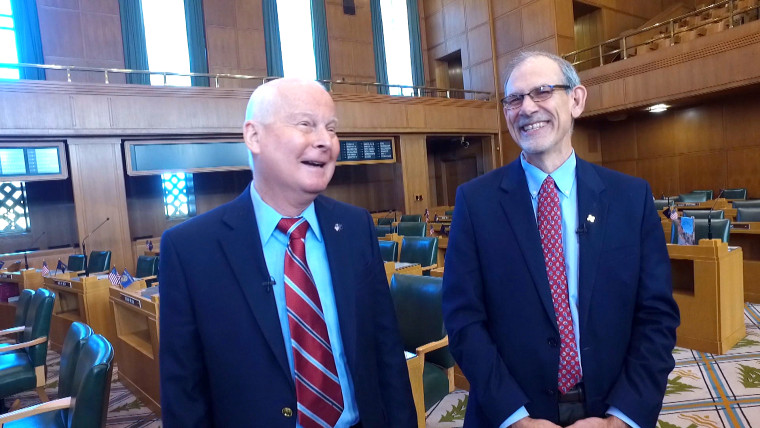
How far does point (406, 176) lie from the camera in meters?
10.3

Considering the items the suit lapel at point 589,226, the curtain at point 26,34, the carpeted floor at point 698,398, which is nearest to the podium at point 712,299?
the carpeted floor at point 698,398

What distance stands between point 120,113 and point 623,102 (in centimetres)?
907

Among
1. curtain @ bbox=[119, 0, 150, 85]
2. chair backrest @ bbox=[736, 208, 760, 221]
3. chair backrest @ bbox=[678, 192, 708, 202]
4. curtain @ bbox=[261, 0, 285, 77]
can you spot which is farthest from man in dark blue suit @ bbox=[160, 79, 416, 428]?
curtain @ bbox=[261, 0, 285, 77]

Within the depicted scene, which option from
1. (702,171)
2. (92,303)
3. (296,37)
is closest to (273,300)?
(92,303)

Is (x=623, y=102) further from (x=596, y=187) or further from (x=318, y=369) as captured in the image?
(x=318, y=369)

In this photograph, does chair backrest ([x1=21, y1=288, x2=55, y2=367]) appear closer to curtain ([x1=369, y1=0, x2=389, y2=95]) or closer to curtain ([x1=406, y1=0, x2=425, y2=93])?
curtain ([x1=369, y1=0, x2=389, y2=95])

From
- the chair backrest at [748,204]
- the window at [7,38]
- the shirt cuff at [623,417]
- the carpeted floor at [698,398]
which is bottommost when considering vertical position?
the carpeted floor at [698,398]

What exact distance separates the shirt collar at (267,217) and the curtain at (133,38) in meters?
9.43

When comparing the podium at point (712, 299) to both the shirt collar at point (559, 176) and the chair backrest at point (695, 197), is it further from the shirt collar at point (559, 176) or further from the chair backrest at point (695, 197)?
the chair backrest at point (695, 197)

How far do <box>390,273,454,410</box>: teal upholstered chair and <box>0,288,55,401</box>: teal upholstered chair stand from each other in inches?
85.5

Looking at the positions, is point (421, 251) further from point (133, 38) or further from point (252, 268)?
point (133, 38)

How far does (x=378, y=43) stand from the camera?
12539 millimetres

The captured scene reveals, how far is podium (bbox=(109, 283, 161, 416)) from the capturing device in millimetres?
3162

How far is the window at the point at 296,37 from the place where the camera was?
439 inches
